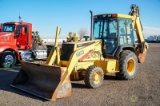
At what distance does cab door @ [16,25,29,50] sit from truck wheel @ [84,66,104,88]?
781 cm

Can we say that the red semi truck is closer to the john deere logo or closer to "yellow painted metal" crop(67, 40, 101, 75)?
"yellow painted metal" crop(67, 40, 101, 75)

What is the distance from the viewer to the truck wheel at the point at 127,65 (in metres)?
9.55

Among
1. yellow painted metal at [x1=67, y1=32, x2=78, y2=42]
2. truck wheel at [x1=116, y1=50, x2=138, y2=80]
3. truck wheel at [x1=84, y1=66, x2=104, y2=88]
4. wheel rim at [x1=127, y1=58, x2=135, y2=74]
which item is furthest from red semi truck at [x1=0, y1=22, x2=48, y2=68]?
truck wheel at [x1=84, y1=66, x2=104, y2=88]

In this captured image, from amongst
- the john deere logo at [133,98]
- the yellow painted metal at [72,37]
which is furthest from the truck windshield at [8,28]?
the john deere logo at [133,98]

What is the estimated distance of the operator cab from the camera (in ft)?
32.2

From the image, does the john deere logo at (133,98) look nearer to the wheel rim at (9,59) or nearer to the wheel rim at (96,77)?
the wheel rim at (96,77)

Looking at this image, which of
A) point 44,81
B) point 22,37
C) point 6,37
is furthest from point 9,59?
point 44,81

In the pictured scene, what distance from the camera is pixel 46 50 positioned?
16.2 m

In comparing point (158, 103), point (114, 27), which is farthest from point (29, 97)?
point (114, 27)

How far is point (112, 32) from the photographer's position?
392 inches

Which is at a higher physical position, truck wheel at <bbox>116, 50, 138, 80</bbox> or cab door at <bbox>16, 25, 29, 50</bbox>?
cab door at <bbox>16, 25, 29, 50</bbox>

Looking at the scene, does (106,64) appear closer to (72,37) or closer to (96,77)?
(96,77)

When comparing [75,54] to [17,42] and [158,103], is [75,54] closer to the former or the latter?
[158,103]

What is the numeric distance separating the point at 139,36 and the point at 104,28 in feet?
6.75
